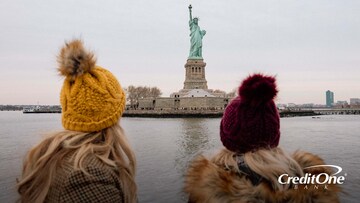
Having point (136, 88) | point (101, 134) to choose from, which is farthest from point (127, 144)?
point (136, 88)

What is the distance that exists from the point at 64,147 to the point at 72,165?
156 mm

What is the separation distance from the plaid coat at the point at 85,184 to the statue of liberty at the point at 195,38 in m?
57.8

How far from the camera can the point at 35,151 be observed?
181cm

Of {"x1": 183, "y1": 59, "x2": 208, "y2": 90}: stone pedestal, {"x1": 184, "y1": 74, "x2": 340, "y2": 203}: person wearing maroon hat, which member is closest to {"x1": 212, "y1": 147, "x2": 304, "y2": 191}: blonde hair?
{"x1": 184, "y1": 74, "x2": 340, "y2": 203}: person wearing maroon hat

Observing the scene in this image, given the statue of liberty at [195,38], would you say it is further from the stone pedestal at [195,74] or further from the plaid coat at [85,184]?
the plaid coat at [85,184]

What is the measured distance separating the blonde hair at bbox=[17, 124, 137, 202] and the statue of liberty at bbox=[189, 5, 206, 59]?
57.6 meters

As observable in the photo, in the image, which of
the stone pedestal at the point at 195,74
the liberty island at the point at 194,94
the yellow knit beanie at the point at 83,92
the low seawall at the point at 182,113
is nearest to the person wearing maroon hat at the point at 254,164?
the yellow knit beanie at the point at 83,92

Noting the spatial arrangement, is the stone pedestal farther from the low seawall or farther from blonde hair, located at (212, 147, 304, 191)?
blonde hair, located at (212, 147, 304, 191)

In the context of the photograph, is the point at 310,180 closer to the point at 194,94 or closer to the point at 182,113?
the point at 182,113

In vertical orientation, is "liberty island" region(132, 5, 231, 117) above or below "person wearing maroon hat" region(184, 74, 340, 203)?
above

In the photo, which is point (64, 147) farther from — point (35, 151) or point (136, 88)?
point (136, 88)

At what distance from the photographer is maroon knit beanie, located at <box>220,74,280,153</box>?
187 cm

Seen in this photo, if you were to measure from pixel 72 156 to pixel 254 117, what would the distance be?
1041mm

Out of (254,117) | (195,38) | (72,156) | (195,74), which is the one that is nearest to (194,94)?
(195,74)
